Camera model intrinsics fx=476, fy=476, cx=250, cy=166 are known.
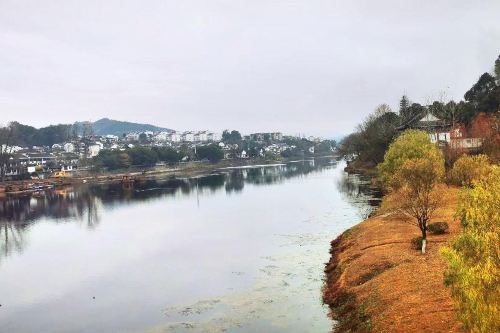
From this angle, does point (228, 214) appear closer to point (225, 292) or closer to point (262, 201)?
point (262, 201)

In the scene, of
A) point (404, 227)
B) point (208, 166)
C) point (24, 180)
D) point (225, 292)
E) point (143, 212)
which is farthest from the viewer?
point (208, 166)

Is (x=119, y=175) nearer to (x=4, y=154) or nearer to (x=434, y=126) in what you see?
(x=4, y=154)

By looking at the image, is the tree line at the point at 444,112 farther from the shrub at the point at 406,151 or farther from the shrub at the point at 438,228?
the shrub at the point at 438,228

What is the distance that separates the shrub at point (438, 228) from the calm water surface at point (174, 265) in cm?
763

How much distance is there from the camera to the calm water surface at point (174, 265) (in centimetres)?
2453

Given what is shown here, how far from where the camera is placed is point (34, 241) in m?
50.2

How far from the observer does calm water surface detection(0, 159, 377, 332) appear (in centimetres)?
2453

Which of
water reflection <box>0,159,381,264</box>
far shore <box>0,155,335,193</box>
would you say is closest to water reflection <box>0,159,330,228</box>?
water reflection <box>0,159,381,264</box>

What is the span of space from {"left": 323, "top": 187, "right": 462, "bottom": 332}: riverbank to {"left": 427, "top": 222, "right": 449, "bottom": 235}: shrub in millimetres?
462

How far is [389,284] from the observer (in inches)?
859

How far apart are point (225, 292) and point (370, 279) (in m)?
8.73

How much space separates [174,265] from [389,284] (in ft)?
62.4

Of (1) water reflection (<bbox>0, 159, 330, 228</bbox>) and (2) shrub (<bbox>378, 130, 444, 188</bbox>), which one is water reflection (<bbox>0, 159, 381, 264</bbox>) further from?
(2) shrub (<bbox>378, 130, 444, 188</bbox>)

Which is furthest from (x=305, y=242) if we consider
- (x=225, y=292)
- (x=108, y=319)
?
(x=108, y=319)
